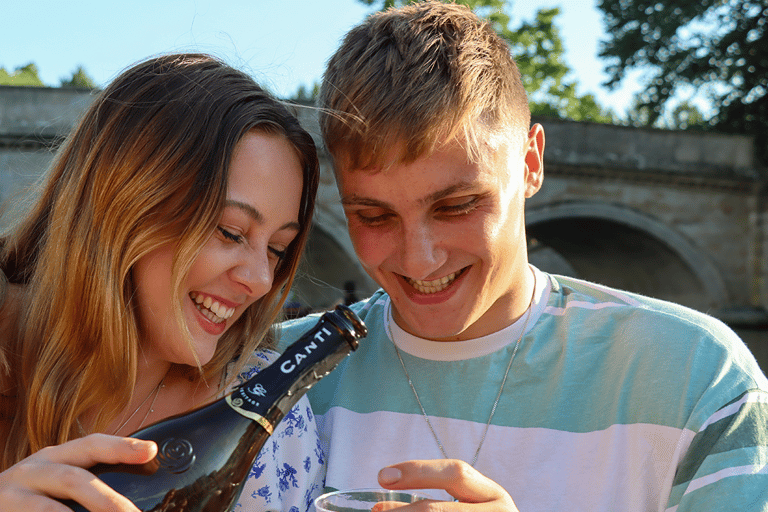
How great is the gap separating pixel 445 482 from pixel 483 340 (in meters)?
0.87

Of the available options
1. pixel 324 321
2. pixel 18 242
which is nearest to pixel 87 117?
pixel 18 242

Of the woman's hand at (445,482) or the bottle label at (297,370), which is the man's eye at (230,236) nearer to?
the bottle label at (297,370)

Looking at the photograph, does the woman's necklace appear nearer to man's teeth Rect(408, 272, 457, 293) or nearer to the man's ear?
man's teeth Rect(408, 272, 457, 293)

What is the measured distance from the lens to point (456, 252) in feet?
5.79

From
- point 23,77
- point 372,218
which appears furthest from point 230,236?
point 23,77

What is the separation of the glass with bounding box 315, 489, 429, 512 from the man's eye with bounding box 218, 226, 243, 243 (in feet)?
2.12

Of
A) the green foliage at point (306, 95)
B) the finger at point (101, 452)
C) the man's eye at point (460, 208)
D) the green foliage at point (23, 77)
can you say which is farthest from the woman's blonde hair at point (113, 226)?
the green foliage at point (306, 95)

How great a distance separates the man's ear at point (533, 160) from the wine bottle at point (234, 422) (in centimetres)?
97

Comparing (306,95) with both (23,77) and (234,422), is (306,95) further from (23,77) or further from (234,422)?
(234,422)

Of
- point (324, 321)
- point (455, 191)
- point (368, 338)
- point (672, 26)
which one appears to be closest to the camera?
point (324, 321)

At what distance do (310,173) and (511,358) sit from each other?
27.7 inches

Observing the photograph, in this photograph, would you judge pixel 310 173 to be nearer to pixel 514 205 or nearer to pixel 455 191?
pixel 455 191

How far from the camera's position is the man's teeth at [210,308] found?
5.17 ft

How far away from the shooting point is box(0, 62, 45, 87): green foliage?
8.02 feet
